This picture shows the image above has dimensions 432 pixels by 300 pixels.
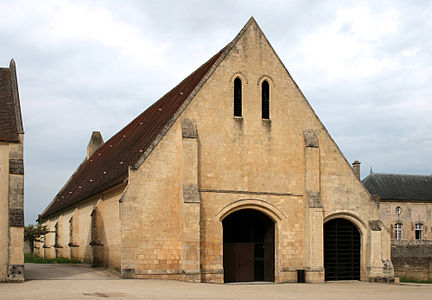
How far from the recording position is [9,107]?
81.3 feet

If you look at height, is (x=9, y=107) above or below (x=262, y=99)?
below

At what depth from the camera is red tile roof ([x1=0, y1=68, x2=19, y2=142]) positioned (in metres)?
22.6

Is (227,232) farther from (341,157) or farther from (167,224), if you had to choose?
(341,157)

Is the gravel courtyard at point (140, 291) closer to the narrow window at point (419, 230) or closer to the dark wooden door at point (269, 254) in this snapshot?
the dark wooden door at point (269, 254)

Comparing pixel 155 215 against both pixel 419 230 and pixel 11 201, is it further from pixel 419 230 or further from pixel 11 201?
pixel 419 230

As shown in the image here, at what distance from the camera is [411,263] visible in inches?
1554

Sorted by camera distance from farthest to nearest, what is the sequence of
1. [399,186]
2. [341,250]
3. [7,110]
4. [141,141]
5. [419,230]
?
[399,186] < [419,230] < [141,141] < [341,250] < [7,110]

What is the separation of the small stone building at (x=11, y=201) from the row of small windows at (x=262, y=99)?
9.77 m

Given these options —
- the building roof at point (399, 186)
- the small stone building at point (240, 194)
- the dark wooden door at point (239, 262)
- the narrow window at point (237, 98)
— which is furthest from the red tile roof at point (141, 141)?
the building roof at point (399, 186)

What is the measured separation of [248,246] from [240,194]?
293cm

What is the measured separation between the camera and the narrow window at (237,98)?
27.0 m

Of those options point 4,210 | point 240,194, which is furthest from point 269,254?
point 4,210

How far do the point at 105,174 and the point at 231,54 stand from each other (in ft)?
33.4

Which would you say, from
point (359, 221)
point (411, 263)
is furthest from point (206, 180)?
point (411, 263)
